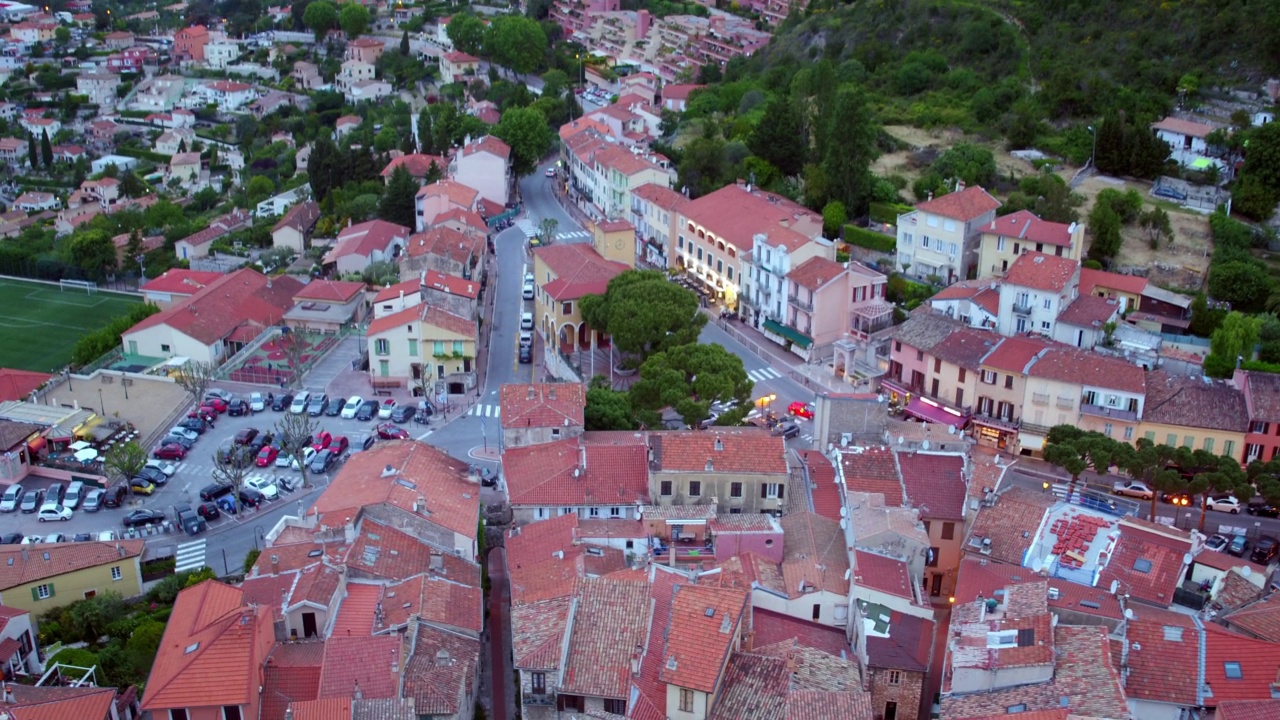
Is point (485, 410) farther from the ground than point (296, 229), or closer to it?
farther from the ground

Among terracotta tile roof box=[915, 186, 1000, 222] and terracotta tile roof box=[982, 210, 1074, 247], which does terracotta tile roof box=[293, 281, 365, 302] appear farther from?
terracotta tile roof box=[982, 210, 1074, 247]

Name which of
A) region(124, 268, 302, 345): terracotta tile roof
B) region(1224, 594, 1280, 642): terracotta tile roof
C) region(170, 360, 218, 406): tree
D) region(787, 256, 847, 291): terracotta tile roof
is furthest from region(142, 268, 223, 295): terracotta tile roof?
region(1224, 594, 1280, 642): terracotta tile roof

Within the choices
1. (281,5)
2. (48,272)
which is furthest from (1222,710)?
(281,5)

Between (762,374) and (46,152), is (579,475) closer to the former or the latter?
(762,374)

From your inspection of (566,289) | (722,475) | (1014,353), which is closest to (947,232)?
(1014,353)

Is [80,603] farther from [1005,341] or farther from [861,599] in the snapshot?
[1005,341]

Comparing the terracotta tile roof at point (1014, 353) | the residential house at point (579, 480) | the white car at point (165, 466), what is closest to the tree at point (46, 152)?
the white car at point (165, 466)
